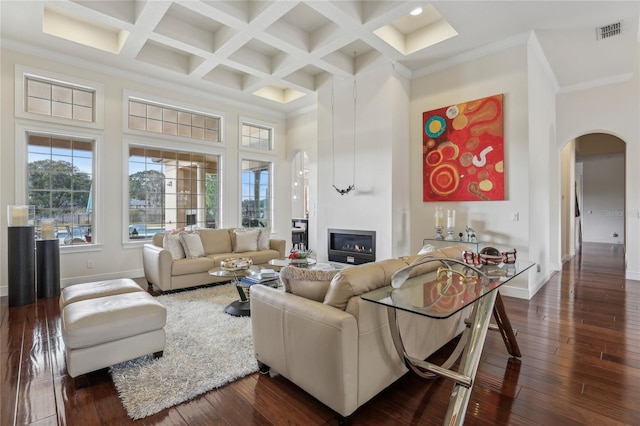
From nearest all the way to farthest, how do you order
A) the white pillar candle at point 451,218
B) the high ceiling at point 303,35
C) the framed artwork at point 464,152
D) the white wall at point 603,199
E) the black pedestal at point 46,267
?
the high ceiling at point 303,35, the black pedestal at point 46,267, the framed artwork at point 464,152, the white pillar candle at point 451,218, the white wall at point 603,199

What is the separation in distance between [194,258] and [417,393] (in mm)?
3666

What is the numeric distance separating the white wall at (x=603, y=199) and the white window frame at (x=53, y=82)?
1281 cm

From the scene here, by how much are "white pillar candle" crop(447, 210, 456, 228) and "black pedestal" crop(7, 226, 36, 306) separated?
5.52 m

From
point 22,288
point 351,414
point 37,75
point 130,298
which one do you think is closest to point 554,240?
point 351,414

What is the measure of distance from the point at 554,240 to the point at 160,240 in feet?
22.6

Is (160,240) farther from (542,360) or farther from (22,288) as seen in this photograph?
(542,360)

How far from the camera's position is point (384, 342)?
6.15ft

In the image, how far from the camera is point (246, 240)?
5.45 m

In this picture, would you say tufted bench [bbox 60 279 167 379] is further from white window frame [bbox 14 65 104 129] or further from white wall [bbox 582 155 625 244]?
white wall [bbox 582 155 625 244]

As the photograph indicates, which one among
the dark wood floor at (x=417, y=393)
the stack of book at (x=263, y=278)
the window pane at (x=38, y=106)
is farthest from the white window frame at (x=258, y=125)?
the dark wood floor at (x=417, y=393)

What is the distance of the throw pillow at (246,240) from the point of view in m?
5.38

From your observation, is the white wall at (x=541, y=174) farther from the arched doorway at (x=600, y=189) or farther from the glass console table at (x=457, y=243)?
the arched doorway at (x=600, y=189)

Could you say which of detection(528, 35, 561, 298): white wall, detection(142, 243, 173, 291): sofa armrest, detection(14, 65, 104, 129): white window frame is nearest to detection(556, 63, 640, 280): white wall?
detection(528, 35, 561, 298): white wall

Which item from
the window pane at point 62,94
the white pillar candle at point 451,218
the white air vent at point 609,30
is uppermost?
the white air vent at point 609,30
